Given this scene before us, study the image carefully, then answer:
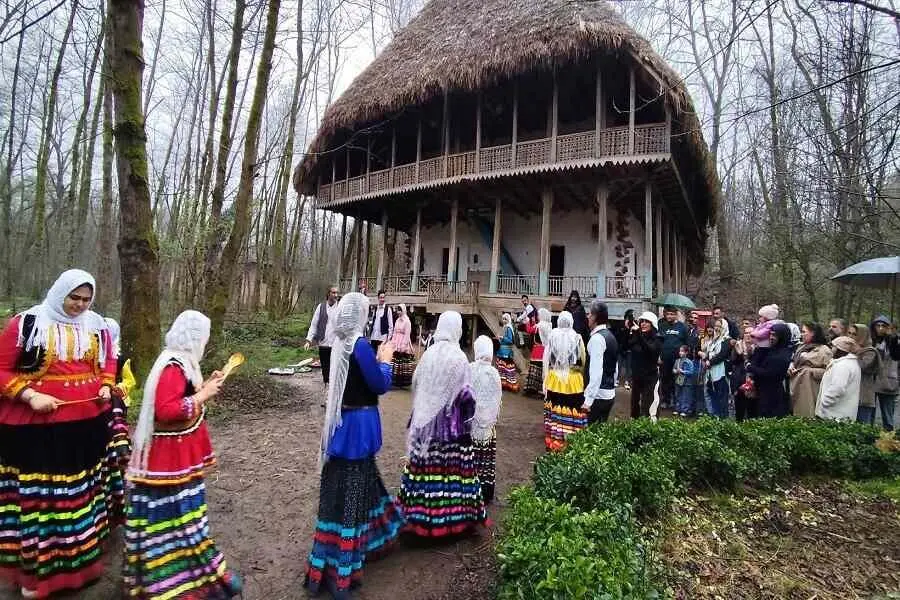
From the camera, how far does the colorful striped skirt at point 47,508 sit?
241 centimetres

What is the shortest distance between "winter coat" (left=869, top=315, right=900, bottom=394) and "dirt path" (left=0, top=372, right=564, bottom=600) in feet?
15.6

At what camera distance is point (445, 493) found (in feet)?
10.3

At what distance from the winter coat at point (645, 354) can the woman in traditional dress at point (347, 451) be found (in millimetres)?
4380

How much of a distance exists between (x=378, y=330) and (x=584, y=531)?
6461 millimetres

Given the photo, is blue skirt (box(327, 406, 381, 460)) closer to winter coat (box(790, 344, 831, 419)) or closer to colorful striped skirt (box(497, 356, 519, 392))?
winter coat (box(790, 344, 831, 419))

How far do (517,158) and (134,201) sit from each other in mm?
9293

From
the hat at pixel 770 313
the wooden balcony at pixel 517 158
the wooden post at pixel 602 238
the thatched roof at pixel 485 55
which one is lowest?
the hat at pixel 770 313

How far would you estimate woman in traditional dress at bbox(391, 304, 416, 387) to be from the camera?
850 cm

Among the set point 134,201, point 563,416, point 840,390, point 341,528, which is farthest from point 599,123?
point 341,528

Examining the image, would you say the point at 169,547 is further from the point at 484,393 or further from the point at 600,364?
the point at 600,364

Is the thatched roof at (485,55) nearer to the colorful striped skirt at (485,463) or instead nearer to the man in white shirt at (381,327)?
the man in white shirt at (381,327)

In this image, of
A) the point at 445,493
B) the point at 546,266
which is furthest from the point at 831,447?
the point at 546,266

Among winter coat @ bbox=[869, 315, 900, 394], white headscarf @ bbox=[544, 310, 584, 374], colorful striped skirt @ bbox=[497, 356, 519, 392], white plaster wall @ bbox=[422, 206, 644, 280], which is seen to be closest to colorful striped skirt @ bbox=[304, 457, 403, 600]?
white headscarf @ bbox=[544, 310, 584, 374]

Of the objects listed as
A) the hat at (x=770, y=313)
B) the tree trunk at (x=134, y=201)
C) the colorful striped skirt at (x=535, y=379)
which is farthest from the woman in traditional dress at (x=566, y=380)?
the tree trunk at (x=134, y=201)
